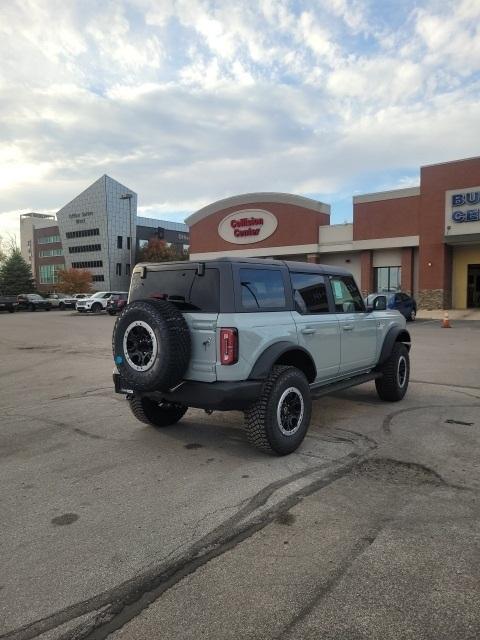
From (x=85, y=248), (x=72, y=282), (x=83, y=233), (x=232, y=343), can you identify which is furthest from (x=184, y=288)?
(x=83, y=233)

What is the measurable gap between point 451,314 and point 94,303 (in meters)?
A: 24.4

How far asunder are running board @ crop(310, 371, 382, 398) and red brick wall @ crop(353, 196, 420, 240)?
27.7 meters

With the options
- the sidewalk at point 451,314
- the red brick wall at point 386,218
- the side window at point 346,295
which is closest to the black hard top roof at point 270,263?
the side window at point 346,295

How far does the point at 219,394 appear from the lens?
458 centimetres

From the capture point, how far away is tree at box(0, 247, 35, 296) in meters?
70.0

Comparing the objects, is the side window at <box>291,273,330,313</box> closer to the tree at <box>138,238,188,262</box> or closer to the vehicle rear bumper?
the vehicle rear bumper

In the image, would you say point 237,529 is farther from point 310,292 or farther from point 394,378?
point 394,378

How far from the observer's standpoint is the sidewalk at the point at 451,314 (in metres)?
26.8

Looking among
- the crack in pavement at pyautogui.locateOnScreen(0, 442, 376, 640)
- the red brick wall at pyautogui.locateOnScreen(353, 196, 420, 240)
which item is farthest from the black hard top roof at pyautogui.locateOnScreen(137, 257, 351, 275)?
the red brick wall at pyautogui.locateOnScreen(353, 196, 420, 240)

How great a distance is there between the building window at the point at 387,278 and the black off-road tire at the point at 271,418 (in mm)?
30716

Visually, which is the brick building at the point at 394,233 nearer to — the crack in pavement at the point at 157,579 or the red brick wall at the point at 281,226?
the red brick wall at the point at 281,226

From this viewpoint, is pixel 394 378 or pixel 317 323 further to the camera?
pixel 394 378

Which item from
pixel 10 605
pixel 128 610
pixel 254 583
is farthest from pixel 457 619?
pixel 10 605

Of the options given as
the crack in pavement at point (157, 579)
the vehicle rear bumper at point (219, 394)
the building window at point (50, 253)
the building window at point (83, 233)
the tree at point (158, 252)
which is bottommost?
the crack in pavement at point (157, 579)
